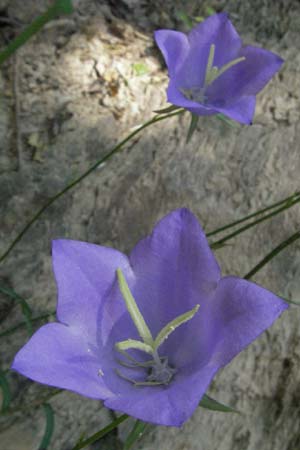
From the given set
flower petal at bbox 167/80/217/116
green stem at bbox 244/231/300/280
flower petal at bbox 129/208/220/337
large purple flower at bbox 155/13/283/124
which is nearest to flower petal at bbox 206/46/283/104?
large purple flower at bbox 155/13/283/124

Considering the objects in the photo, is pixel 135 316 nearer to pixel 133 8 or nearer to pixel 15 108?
pixel 15 108

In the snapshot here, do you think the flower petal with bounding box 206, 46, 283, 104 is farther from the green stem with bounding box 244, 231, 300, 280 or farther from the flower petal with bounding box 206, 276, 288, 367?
the flower petal with bounding box 206, 276, 288, 367

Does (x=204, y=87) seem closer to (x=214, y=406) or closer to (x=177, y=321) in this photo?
(x=177, y=321)

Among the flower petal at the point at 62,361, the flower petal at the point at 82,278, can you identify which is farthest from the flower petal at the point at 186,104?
the flower petal at the point at 62,361

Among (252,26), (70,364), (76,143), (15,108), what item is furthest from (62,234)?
(252,26)

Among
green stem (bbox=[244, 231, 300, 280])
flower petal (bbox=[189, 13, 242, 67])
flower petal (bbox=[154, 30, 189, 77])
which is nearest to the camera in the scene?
green stem (bbox=[244, 231, 300, 280])

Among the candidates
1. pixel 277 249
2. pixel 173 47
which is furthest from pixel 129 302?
pixel 173 47
